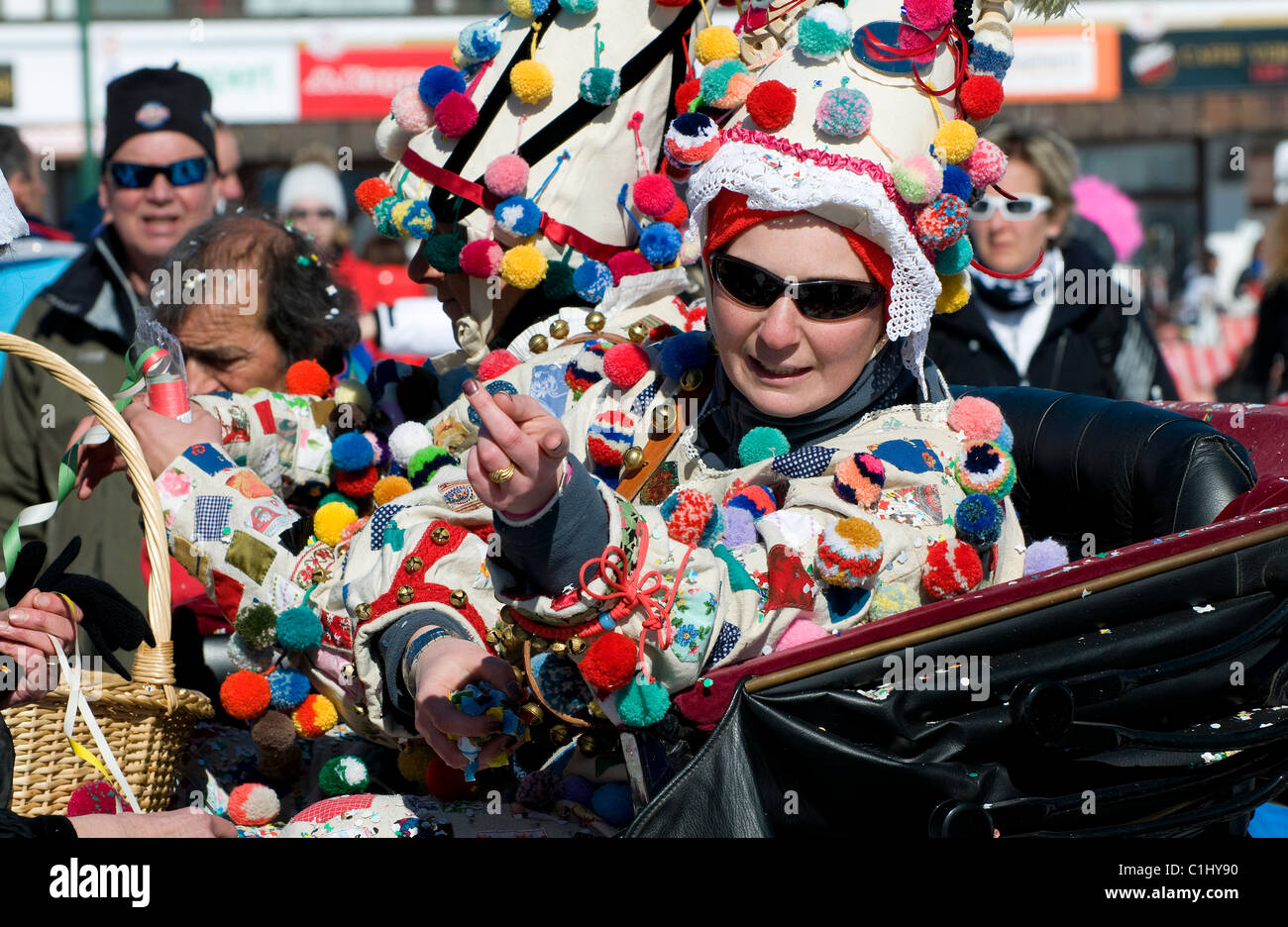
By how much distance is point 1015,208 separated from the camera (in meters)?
5.13

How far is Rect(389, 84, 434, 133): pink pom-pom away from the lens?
10.5ft

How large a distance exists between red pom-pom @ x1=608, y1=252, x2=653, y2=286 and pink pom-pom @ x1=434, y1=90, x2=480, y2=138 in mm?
426

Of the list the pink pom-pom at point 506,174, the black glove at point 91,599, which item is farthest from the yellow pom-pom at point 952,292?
the black glove at point 91,599

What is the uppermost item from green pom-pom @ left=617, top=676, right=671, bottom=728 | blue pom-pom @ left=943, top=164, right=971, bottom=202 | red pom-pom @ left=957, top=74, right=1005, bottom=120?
red pom-pom @ left=957, top=74, right=1005, bottom=120

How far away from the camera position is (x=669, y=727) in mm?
2111

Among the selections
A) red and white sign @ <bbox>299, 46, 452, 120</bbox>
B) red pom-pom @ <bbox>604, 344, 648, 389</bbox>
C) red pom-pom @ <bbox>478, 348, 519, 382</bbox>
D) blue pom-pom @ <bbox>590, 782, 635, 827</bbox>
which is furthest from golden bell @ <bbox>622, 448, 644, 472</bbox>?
red and white sign @ <bbox>299, 46, 452, 120</bbox>

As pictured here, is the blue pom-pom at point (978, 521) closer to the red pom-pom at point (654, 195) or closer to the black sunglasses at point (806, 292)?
the black sunglasses at point (806, 292)

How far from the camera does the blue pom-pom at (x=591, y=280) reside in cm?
321

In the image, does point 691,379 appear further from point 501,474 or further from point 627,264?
point 501,474

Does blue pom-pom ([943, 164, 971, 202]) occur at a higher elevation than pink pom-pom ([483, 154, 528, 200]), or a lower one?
lower

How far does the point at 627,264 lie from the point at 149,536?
4.11 feet

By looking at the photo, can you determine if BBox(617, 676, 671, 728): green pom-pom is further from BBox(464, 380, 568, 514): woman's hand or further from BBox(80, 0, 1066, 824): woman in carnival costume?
BBox(464, 380, 568, 514): woman's hand

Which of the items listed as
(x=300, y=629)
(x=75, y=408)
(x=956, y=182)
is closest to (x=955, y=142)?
(x=956, y=182)
